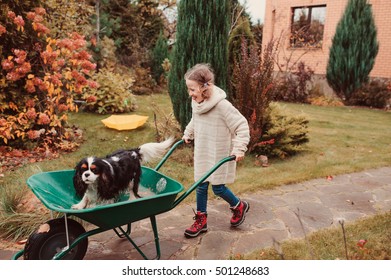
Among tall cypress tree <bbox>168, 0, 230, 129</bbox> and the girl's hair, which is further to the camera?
tall cypress tree <bbox>168, 0, 230, 129</bbox>

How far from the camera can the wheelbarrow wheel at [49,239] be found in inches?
90.3

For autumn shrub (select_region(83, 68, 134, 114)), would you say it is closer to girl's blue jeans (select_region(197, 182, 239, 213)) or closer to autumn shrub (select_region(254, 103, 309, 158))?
autumn shrub (select_region(254, 103, 309, 158))

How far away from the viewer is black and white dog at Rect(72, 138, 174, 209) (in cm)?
238

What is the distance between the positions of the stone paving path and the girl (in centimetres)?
17

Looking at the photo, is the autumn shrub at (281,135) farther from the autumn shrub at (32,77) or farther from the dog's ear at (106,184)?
the dog's ear at (106,184)

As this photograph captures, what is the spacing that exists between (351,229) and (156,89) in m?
10.1

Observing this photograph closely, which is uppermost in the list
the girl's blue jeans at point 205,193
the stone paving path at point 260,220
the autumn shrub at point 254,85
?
the autumn shrub at point 254,85

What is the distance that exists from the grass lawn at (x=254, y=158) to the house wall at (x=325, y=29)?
446 cm

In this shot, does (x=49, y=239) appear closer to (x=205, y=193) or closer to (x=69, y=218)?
(x=69, y=218)

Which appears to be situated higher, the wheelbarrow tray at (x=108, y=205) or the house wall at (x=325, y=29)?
the house wall at (x=325, y=29)

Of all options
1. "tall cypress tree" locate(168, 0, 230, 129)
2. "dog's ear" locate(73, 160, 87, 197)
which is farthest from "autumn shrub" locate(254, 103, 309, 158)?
"dog's ear" locate(73, 160, 87, 197)

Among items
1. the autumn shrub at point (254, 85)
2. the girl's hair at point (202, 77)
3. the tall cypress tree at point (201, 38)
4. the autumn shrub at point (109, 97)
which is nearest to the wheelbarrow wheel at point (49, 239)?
the girl's hair at point (202, 77)
